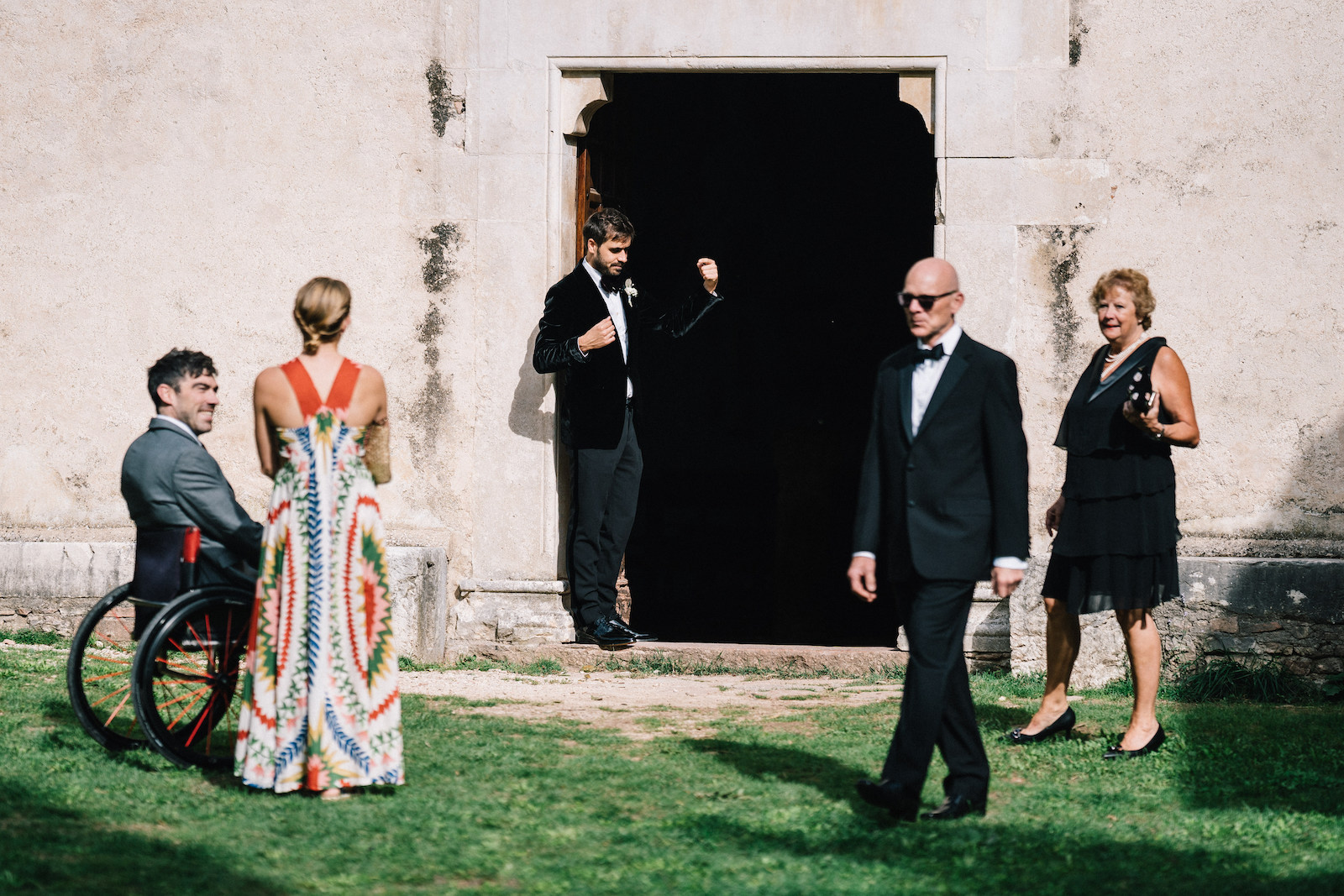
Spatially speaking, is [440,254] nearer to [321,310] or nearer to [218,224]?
[218,224]

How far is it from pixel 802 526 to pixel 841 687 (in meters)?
4.43

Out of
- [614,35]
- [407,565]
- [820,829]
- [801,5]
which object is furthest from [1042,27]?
[820,829]

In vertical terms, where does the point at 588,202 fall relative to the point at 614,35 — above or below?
below

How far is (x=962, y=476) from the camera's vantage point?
14.4ft

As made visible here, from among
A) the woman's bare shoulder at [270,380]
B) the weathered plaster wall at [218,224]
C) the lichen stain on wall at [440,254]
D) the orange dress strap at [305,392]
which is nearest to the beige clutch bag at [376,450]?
the orange dress strap at [305,392]

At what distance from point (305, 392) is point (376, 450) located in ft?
0.98

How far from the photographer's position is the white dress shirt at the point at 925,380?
444 centimetres

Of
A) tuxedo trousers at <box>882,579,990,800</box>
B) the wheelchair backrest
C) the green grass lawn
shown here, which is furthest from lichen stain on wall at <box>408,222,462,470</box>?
tuxedo trousers at <box>882,579,990,800</box>

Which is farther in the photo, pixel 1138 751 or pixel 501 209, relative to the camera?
pixel 501 209

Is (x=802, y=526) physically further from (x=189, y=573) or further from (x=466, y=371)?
(x=189, y=573)

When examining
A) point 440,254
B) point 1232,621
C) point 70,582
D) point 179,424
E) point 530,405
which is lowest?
point 1232,621

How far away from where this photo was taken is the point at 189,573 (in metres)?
4.90

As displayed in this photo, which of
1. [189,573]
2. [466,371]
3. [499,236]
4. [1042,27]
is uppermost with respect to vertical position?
[1042,27]

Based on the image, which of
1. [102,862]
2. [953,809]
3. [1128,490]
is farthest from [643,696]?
[102,862]
